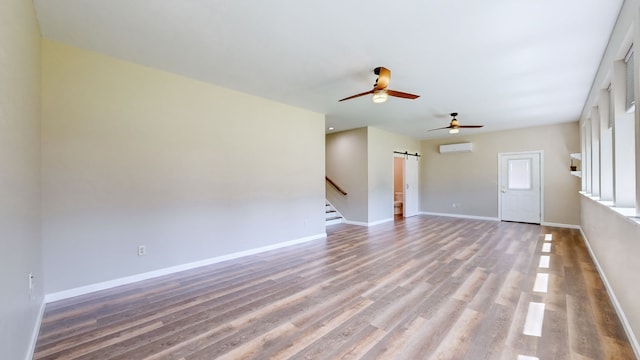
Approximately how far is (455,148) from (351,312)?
288 inches

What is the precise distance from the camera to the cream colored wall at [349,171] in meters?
7.00

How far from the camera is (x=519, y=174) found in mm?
7359

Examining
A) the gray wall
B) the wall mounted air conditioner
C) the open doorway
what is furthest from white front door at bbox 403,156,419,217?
the gray wall

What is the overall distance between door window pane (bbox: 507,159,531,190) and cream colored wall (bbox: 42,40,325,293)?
21.5 feet

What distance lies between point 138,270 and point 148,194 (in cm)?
94

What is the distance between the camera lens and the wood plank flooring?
77.2 inches

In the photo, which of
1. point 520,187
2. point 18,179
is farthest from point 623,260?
point 520,187

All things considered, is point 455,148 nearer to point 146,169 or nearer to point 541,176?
point 541,176

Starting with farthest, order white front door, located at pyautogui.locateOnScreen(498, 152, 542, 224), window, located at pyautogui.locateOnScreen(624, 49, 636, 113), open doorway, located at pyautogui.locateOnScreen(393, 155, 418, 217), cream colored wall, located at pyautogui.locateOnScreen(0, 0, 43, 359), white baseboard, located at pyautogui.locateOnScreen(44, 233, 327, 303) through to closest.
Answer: open doorway, located at pyautogui.locateOnScreen(393, 155, 418, 217) → white front door, located at pyautogui.locateOnScreen(498, 152, 542, 224) → white baseboard, located at pyautogui.locateOnScreen(44, 233, 327, 303) → window, located at pyautogui.locateOnScreen(624, 49, 636, 113) → cream colored wall, located at pyautogui.locateOnScreen(0, 0, 43, 359)

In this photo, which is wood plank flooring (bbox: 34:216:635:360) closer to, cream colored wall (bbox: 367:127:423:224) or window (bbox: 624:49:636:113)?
window (bbox: 624:49:636:113)

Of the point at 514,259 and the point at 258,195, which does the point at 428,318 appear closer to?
the point at 514,259

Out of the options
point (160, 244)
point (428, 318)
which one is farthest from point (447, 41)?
point (160, 244)

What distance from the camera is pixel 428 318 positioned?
93.9 inches

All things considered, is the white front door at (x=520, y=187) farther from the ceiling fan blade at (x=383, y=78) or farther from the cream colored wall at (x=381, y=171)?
the ceiling fan blade at (x=383, y=78)
